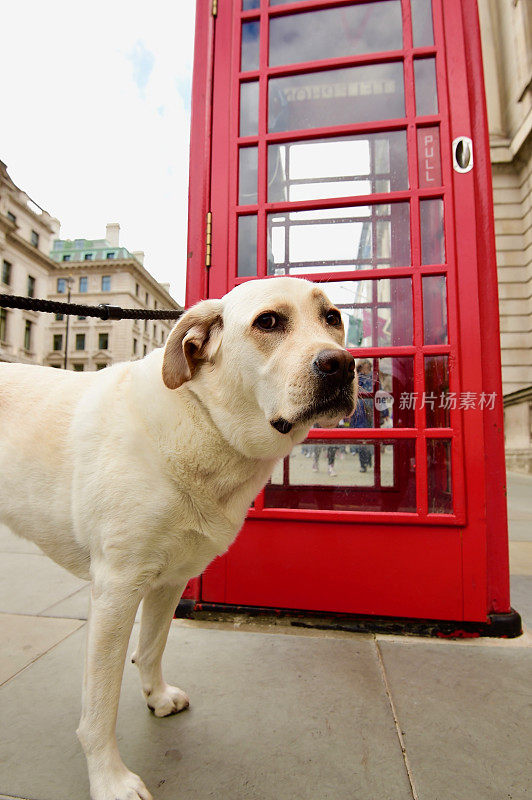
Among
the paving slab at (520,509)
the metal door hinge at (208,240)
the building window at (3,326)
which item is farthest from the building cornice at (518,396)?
the building window at (3,326)

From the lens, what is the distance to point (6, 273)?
31.1 metres

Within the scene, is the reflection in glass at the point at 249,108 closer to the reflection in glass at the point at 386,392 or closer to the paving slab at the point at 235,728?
the reflection in glass at the point at 386,392

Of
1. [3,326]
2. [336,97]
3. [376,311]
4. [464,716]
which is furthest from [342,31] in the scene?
A: [3,326]

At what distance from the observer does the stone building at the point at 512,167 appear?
11883 millimetres

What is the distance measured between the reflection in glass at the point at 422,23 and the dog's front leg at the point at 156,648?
291cm

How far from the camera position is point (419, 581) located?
2.12 m

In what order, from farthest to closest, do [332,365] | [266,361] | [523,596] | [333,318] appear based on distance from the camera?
[523,596], [333,318], [266,361], [332,365]

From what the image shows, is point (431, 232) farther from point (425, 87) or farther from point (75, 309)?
point (75, 309)

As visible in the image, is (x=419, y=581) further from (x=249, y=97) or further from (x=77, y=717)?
(x=249, y=97)

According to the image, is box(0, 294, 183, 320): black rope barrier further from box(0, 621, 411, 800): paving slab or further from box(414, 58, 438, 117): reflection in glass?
box(414, 58, 438, 117): reflection in glass

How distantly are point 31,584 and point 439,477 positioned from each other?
2.63 m

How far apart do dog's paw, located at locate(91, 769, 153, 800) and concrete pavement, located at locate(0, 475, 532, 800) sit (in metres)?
0.05

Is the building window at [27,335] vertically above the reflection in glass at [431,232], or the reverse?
the building window at [27,335]

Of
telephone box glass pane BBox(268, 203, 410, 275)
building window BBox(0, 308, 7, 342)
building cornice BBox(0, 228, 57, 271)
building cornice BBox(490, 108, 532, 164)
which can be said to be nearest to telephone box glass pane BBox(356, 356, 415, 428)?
telephone box glass pane BBox(268, 203, 410, 275)
